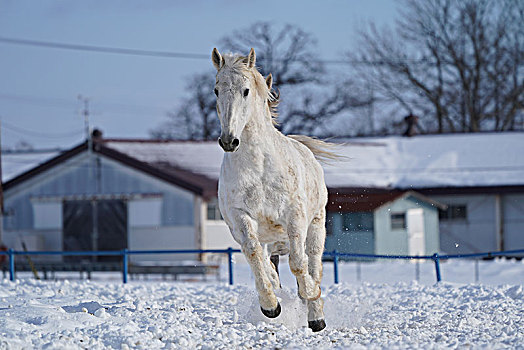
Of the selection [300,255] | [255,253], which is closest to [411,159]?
[300,255]

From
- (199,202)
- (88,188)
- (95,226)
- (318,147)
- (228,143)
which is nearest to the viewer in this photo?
(228,143)

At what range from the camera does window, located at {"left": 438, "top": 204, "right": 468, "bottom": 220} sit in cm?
2661

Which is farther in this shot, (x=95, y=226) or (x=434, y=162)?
(x=434, y=162)

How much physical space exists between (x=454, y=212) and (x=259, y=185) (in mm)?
21431

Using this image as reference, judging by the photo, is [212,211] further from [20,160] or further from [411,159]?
[20,160]

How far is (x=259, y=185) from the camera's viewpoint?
6.50 metres

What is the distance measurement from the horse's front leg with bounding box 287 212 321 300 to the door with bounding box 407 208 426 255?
685 inches

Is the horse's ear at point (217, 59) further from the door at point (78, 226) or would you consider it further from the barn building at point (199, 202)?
the door at point (78, 226)

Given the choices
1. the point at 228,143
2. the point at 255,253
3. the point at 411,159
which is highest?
the point at 411,159

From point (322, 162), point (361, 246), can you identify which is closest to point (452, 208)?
point (361, 246)

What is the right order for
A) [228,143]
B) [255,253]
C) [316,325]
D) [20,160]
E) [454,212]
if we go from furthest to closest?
[20,160] → [454,212] → [316,325] → [255,253] → [228,143]

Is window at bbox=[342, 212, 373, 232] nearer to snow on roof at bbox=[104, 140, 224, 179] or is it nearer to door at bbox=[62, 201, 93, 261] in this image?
snow on roof at bbox=[104, 140, 224, 179]

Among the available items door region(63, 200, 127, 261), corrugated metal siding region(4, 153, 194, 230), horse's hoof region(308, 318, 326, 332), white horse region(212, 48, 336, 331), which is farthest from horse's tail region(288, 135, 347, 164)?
door region(63, 200, 127, 261)

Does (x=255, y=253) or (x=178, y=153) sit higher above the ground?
(x=178, y=153)
